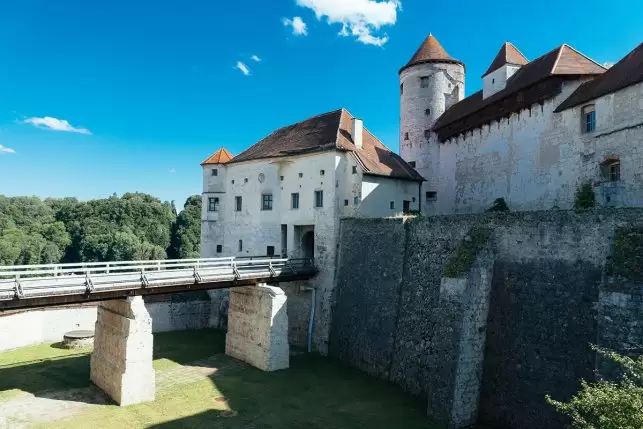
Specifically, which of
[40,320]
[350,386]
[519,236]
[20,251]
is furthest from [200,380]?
[20,251]

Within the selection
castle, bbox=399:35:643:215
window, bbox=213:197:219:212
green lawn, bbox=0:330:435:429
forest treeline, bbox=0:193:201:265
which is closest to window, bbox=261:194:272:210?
window, bbox=213:197:219:212

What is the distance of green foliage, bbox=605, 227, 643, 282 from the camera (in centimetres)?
1184

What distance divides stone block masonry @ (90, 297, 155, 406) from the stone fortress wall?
374 inches

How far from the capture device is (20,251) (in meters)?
56.4

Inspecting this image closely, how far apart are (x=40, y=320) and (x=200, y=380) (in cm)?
1193

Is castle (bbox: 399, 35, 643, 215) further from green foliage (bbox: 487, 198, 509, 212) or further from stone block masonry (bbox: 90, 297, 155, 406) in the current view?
stone block masonry (bbox: 90, 297, 155, 406)

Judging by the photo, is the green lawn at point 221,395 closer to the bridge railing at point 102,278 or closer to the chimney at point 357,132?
the bridge railing at point 102,278

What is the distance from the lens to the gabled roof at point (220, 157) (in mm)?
30609

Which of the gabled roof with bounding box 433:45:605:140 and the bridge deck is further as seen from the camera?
the gabled roof with bounding box 433:45:605:140

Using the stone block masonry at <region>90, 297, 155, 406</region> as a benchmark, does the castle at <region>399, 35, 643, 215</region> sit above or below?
above

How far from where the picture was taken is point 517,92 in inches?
934

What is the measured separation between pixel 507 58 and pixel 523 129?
5.72 meters

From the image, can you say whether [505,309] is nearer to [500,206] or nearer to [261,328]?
[500,206]

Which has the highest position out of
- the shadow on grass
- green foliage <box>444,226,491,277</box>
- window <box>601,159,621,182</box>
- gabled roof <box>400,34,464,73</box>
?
gabled roof <box>400,34,464,73</box>
